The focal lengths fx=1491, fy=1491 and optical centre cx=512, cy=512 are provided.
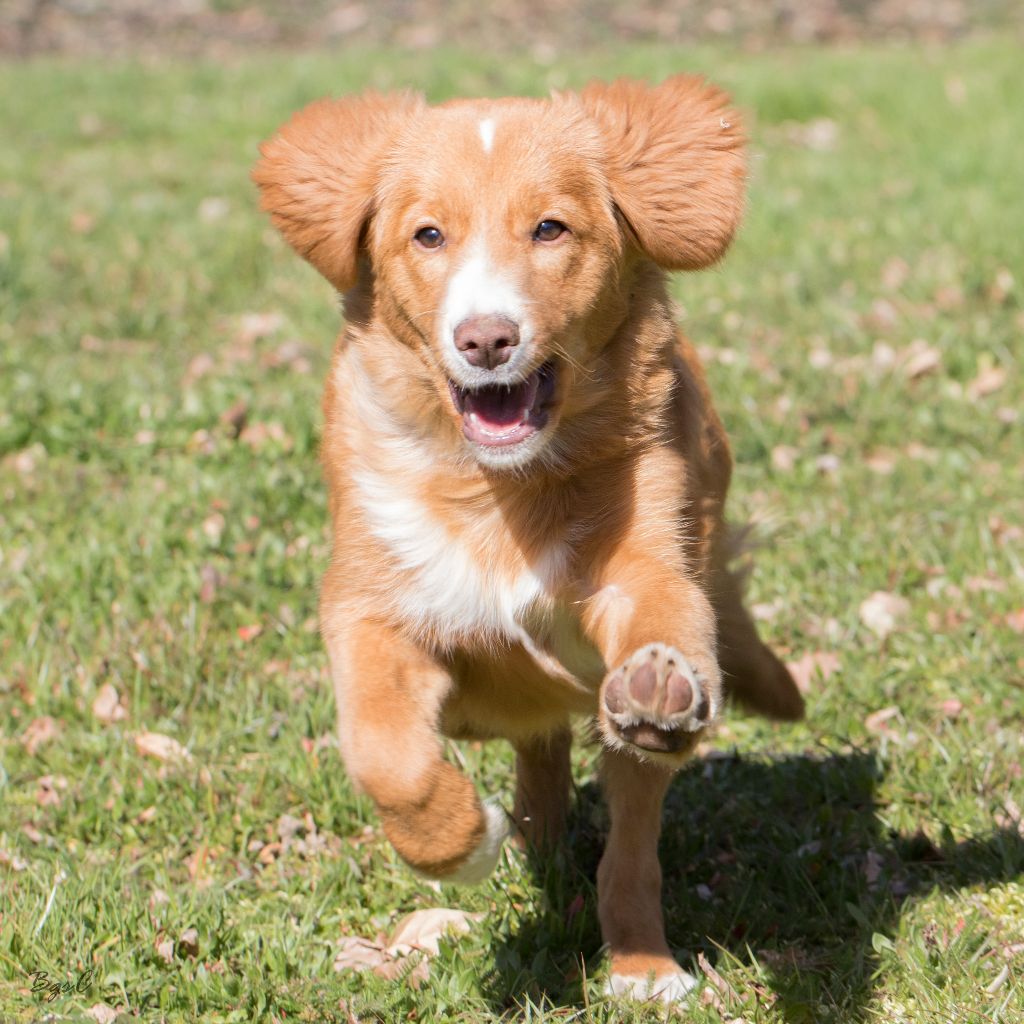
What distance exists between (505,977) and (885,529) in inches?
107

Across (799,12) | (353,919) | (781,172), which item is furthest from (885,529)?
(799,12)

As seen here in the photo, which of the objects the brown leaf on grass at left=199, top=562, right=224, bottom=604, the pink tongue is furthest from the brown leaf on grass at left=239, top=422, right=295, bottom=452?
the pink tongue

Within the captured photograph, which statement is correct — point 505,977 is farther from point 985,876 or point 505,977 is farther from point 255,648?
point 255,648

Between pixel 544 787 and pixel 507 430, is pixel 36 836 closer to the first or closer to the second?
pixel 544 787

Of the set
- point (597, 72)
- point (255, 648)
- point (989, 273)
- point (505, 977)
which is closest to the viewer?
point (505, 977)

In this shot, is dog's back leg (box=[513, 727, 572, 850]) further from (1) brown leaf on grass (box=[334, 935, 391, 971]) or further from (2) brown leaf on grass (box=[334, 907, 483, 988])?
(1) brown leaf on grass (box=[334, 935, 391, 971])

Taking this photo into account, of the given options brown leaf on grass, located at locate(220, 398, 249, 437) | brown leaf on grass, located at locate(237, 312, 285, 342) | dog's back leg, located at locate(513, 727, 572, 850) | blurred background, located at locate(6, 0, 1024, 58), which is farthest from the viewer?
blurred background, located at locate(6, 0, 1024, 58)

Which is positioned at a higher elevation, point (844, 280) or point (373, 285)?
point (373, 285)

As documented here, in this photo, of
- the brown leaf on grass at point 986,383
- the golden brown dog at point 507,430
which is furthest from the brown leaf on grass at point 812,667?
the brown leaf on grass at point 986,383

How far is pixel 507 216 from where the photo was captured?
3.39 m

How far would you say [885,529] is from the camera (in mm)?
5578

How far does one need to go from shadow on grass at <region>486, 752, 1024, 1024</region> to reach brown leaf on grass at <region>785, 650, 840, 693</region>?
0.40 m

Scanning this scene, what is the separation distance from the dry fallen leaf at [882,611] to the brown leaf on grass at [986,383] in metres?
1.76

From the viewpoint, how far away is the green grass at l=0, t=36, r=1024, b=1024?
11.5 feet
